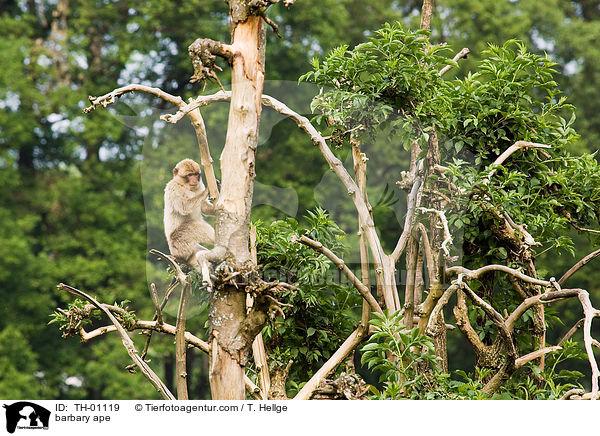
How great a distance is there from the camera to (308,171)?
20.8ft

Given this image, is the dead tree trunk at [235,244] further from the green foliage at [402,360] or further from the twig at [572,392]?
the twig at [572,392]

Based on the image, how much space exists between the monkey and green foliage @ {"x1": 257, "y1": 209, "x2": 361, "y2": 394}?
0.28m

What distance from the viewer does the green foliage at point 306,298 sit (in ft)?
9.00

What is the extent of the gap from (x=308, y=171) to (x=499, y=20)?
3.25m

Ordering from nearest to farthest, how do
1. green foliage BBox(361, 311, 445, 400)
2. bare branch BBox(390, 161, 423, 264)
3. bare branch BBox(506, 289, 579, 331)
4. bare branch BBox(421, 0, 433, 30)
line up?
bare branch BBox(506, 289, 579, 331)
green foliage BBox(361, 311, 445, 400)
bare branch BBox(390, 161, 423, 264)
bare branch BBox(421, 0, 433, 30)

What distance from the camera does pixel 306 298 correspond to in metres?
2.73

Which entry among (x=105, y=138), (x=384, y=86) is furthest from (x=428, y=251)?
(x=105, y=138)

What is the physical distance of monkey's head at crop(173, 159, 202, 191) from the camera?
8.64 ft

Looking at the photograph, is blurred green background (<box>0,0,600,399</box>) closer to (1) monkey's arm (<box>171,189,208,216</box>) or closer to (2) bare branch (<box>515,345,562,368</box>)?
(1) monkey's arm (<box>171,189,208,216</box>)
